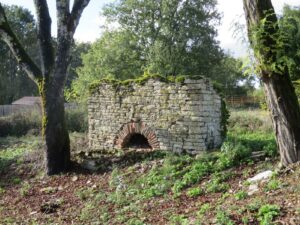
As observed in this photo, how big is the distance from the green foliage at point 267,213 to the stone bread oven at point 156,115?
14.7 feet

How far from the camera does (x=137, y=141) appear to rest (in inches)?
436

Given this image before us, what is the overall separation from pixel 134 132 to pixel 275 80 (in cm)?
530

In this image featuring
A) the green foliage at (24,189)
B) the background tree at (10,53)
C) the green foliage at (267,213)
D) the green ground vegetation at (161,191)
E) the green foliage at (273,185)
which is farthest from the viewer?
the background tree at (10,53)

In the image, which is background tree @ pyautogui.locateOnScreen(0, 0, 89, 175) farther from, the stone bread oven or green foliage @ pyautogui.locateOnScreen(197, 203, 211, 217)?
green foliage @ pyautogui.locateOnScreen(197, 203, 211, 217)

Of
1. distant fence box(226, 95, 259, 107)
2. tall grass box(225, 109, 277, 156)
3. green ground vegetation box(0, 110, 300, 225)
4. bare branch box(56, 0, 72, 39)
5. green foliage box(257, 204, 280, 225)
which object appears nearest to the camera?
green foliage box(257, 204, 280, 225)

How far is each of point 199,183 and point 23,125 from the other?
15436 millimetres

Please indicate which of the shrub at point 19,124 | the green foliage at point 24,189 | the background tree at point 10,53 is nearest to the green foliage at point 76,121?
the shrub at point 19,124

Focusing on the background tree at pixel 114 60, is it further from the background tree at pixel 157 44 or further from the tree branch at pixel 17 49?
the tree branch at pixel 17 49

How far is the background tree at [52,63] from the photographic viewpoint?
9.55 meters

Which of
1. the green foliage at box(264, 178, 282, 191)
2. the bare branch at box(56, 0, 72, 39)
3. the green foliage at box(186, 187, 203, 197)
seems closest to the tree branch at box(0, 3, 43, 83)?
the bare branch at box(56, 0, 72, 39)

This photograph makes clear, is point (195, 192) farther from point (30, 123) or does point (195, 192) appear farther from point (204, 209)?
point (30, 123)

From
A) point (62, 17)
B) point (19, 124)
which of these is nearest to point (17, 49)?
point (62, 17)

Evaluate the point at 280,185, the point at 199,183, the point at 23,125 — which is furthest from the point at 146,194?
the point at 23,125

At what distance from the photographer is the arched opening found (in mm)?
10801
